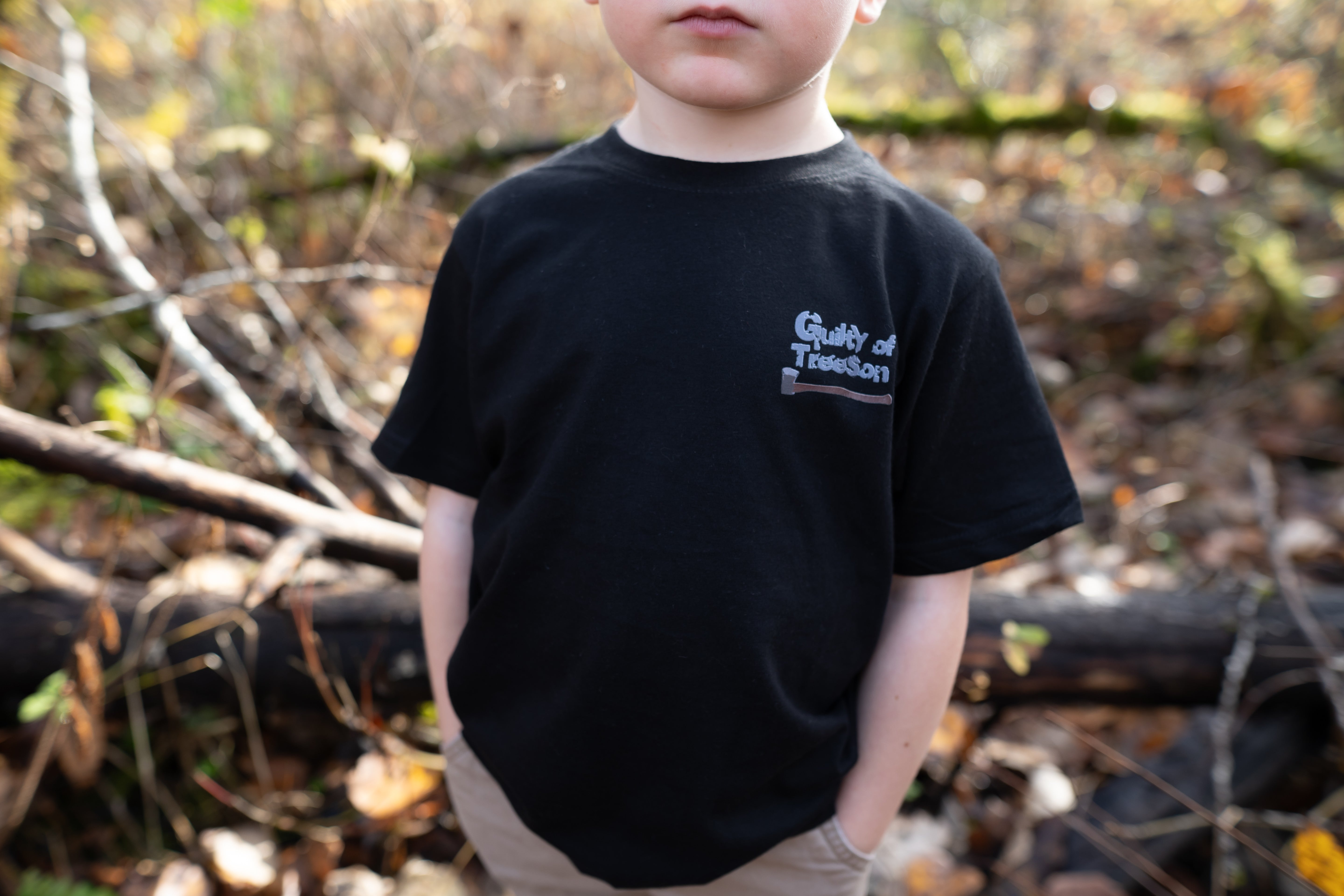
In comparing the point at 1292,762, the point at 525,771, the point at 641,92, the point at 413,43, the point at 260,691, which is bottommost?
the point at 1292,762

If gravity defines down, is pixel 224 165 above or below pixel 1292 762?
above

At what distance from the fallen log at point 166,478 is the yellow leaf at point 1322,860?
2.05m

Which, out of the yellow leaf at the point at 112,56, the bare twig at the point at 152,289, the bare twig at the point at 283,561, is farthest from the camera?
the yellow leaf at the point at 112,56

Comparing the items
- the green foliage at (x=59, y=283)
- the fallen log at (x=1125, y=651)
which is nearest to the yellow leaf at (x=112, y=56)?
the green foliage at (x=59, y=283)

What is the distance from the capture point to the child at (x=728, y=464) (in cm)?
99

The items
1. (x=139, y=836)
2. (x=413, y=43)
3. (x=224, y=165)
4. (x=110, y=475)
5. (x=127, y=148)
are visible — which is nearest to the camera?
(x=110, y=475)

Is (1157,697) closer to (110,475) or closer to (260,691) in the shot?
(260,691)

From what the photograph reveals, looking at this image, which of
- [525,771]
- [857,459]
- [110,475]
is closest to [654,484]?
[857,459]

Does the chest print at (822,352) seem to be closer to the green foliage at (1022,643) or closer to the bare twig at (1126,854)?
the green foliage at (1022,643)

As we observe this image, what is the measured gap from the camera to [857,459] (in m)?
1.02

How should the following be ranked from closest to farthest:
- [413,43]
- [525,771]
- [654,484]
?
[654,484] → [525,771] → [413,43]

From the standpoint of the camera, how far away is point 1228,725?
1843 mm

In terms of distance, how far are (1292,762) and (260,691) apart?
2.44 metres

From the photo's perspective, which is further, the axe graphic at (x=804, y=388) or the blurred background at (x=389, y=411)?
the blurred background at (x=389, y=411)
